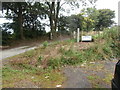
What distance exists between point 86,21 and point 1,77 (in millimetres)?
14816

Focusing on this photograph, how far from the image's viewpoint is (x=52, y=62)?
13.3 feet

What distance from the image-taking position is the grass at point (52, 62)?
3.02m

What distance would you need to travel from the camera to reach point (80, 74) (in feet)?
11.3

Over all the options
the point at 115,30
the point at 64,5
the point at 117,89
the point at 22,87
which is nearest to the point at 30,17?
the point at 64,5

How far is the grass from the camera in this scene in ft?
9.92

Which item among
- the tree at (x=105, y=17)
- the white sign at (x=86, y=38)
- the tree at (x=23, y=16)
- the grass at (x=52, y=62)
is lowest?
the grass at (x=52, y=62)

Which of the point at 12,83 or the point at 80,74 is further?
the point at 80,74

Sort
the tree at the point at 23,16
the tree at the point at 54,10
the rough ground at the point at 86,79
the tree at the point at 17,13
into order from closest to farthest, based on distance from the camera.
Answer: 1. the rough ground at the point at 86,79
2. the tree at the point at 17,13
3. the tree at the point at 23,16
4. the tree at the point at 54,10

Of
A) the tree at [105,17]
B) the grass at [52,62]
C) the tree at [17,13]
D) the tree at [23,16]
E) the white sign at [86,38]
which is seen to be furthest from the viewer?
the tree at [105,17]

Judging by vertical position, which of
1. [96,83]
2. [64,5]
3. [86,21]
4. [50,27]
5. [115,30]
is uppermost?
[64,5]

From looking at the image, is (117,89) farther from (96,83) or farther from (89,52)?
(89,52)

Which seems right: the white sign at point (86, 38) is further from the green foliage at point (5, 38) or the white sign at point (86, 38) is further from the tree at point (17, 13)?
the green foliage at point (5, 38)

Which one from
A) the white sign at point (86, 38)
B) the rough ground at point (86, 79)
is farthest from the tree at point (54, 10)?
the rough ground at point (86, 79)

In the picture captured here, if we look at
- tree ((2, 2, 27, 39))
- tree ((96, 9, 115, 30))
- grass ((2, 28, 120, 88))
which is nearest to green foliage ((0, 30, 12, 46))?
tree ((2, 2, 27, 39))
